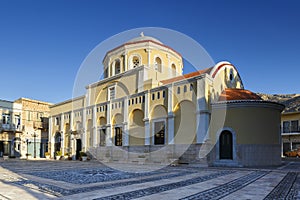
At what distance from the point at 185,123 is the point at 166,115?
6.42 feet

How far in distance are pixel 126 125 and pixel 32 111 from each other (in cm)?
2021

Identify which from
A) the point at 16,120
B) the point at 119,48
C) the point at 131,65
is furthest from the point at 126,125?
the point at 16,120

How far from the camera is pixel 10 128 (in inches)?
1380

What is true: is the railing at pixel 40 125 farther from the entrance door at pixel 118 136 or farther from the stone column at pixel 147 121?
the stone column at pixel 147 121

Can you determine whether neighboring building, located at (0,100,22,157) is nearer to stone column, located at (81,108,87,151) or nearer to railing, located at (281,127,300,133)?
stone column, located at (81,108,87,151)

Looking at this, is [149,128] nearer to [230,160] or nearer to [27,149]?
[230,160]

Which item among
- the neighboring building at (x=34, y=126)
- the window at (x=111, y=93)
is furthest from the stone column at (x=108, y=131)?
the neighboring building at (x=34, y=126)

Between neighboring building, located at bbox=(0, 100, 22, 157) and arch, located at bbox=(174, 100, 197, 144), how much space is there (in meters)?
24.5

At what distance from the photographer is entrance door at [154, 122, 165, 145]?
2192 centimetres

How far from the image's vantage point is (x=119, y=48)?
2906 centimetres

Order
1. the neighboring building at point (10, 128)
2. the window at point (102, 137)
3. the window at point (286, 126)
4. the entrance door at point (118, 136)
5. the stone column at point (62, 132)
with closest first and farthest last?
the entrance door at point (118, 136) < the window at point (102, 137) < the stone column at point (62, 132) < the neighboring building at point (10, 128) < the window at point (286, 126)

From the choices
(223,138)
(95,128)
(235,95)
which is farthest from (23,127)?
(235,95)

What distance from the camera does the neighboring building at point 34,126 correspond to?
1465 inches

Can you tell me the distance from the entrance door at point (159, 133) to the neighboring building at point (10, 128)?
22318 mm
